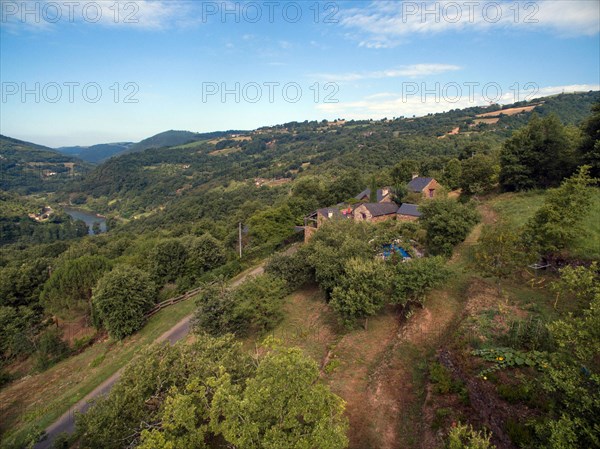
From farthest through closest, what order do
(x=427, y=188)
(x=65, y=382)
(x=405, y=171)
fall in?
(x=405, y=171) → (x=427, y=188) → (x=65, y=382)

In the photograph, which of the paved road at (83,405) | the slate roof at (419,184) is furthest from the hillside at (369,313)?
the slate roof at (419,184)

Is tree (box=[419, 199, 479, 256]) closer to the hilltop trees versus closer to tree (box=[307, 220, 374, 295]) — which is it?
tree (box=[307, 220, 374, 295])

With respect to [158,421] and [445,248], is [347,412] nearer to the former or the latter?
[158,421]

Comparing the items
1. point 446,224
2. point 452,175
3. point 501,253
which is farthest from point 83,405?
point 452,175

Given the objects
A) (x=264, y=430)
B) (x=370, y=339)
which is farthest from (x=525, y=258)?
(x=264, y=430)

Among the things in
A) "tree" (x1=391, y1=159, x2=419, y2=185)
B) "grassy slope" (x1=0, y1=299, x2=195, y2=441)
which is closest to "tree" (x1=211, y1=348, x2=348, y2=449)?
"grassy slope" (x1=0, y1=299, x2=195, y2=441)

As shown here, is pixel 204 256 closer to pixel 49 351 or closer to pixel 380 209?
pixel 49 351

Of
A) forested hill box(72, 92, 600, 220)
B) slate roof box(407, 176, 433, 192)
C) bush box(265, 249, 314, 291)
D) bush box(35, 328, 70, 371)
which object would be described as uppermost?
forested hill box(72, 92, 600, 220)
